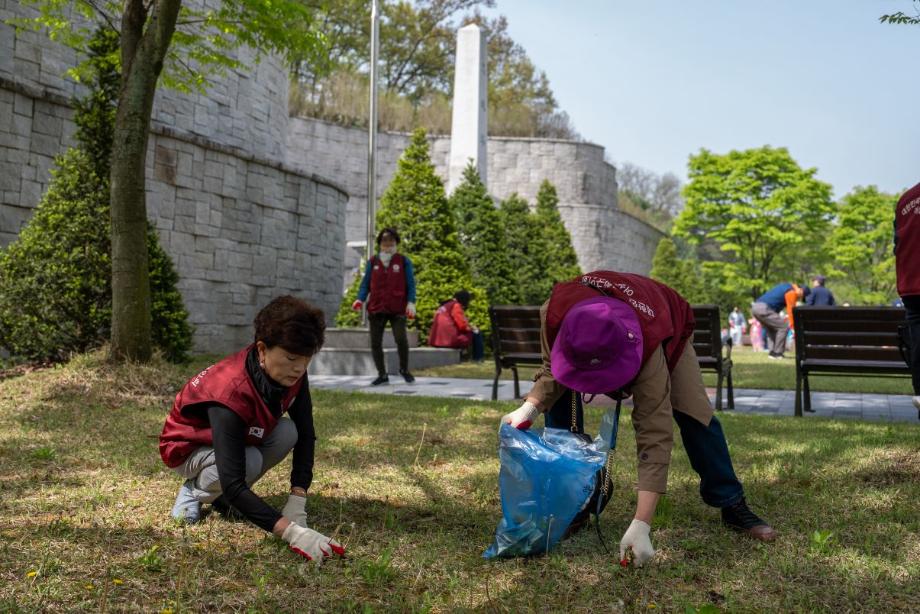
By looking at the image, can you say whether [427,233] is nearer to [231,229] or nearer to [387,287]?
[231,229]

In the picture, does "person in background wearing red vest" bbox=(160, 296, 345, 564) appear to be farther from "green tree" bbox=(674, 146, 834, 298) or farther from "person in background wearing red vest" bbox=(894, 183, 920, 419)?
"green tree" bbox=(674, 146, 834, 298)

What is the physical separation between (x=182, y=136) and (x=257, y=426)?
34.1 ft

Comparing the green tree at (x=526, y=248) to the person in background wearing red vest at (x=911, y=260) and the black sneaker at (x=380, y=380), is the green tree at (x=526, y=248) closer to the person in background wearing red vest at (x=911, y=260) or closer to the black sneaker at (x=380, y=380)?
the black sneaker at (x=380, y=380)

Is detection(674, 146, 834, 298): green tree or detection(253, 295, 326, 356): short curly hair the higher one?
detection(674, 146, 834, 298): green tree

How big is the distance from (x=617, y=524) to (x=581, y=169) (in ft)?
97.5

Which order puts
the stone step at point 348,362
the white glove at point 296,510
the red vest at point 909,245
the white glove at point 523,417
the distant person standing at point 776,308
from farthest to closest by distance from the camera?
the distant person standing at point 776,308 < the stone step at point 348,362 < the red vest at point 909,245 < the white glove at point 296,510 < the white glove at point 523,417

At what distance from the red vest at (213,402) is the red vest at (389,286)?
602 cm

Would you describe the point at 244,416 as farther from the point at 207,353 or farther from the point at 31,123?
the point at 207,353

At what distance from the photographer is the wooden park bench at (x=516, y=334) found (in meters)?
7.52

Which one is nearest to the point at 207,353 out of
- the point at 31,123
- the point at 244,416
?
the point at 31,123

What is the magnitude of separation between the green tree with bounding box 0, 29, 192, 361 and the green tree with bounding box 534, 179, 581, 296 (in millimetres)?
13608

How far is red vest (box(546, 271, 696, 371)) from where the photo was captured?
284 centimetres

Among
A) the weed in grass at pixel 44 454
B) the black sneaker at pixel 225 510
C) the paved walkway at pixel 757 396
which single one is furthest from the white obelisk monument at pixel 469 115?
the black sneaker at pixel 225 510

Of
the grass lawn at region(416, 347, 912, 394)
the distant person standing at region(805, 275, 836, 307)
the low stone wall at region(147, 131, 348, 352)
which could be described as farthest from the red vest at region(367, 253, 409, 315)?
the distant person standing at region(805, 275, 836, 307)
